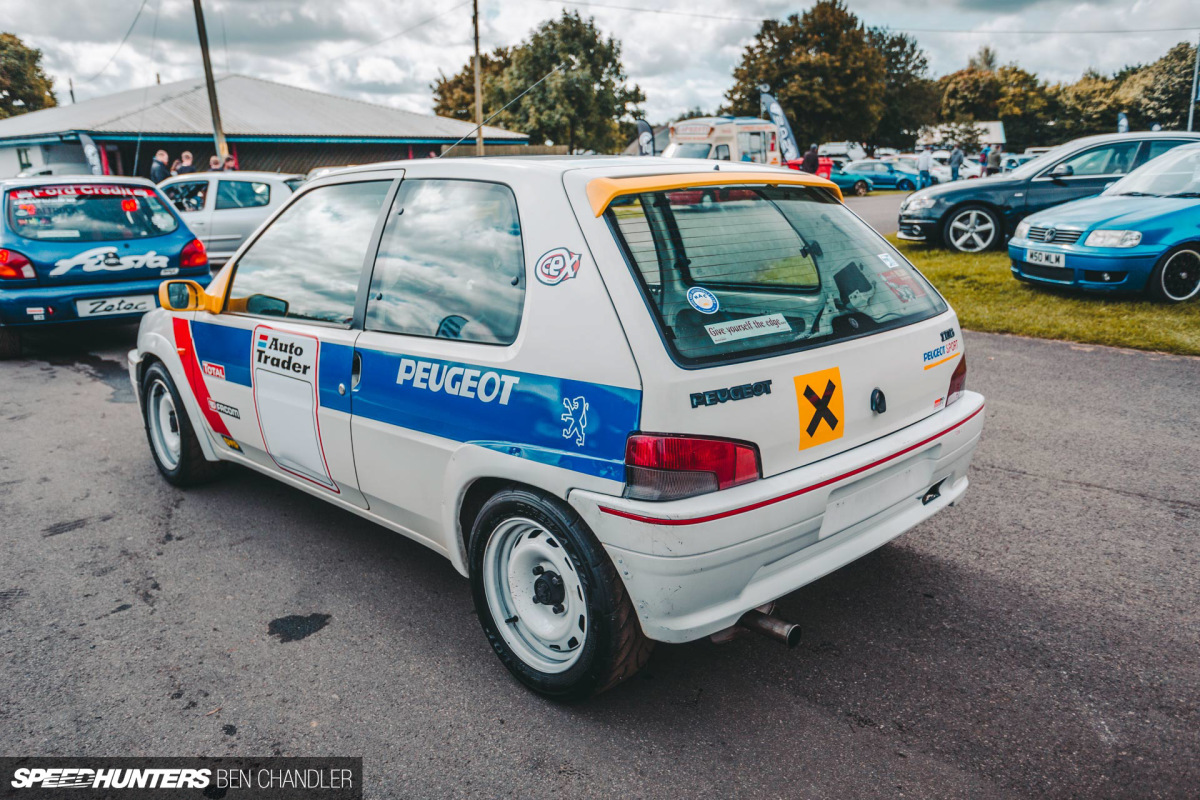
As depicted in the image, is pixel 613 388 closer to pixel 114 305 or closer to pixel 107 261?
pixel 114 305

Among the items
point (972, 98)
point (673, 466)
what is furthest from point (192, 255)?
point (972, 98)

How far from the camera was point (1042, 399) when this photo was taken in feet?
18.3

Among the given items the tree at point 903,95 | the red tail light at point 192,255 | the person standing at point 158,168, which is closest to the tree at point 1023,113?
the tree at point 903,95

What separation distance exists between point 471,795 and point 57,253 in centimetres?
736

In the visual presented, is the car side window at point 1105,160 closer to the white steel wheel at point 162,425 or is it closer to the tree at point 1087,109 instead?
the white steel wheel at point 162,425

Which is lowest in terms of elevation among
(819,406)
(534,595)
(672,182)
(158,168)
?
(534,595)

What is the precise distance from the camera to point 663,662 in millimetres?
2883

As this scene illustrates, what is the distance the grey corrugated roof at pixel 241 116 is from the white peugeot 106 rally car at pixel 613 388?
26787 mm

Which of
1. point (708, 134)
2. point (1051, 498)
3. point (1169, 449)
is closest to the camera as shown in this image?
point (1051, 498)

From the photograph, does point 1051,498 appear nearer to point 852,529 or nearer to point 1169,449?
point 1169,449

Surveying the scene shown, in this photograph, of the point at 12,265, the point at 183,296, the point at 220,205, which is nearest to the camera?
the point at 183,296

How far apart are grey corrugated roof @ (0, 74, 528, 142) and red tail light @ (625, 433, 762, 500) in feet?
92.0

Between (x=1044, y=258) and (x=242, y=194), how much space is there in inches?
452

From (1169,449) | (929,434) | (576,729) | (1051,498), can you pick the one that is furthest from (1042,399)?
(576,729)
